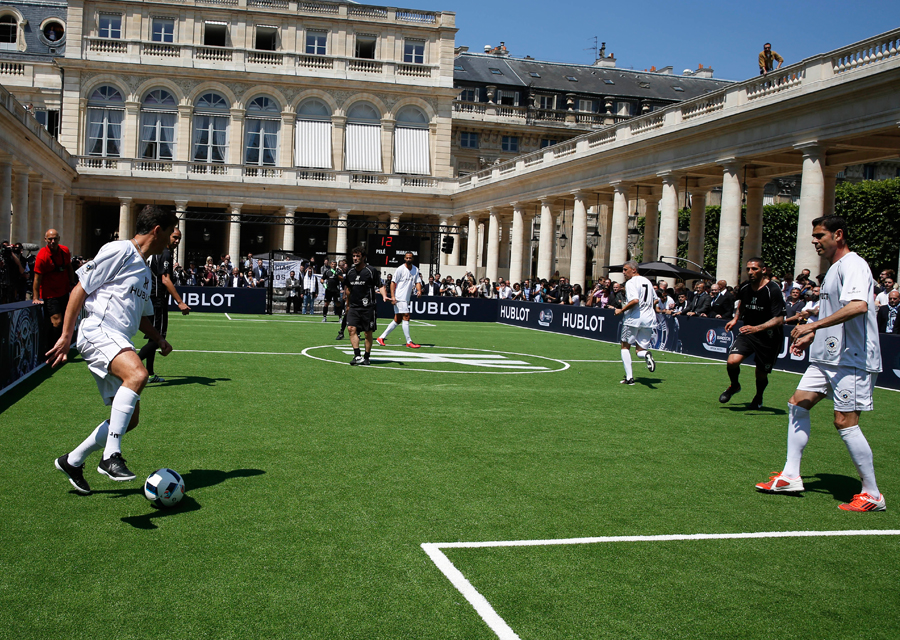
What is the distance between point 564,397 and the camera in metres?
12.2

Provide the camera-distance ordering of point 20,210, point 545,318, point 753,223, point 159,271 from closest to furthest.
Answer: point 159,271
point 545,318
point 753,223
point 20,210

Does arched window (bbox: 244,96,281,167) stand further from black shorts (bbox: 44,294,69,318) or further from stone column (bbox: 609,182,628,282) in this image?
black shorts (bbox: 44,294,69,318)

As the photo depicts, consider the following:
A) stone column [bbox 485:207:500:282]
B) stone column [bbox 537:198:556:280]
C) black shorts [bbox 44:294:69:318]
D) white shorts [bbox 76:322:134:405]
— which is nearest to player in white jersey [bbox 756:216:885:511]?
white shorts [bbox 76:322:134:405]

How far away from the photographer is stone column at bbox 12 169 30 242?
37.8 m

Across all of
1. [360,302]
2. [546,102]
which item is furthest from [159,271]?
[546,102]

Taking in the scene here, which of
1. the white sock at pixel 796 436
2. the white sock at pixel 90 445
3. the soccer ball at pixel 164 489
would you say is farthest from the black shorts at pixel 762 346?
the white sock at pixel 90 445

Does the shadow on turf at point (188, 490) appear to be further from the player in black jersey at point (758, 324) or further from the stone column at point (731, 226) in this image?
the stone column at point (731, 226)

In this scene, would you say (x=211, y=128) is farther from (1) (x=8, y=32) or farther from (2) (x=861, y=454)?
(2) (x=861, y=454)

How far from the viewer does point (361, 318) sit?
15344mm

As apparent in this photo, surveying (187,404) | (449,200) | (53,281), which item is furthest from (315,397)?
(449,200)

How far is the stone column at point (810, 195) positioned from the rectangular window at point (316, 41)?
129 feet

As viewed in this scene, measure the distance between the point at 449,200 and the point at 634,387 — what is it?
43432 millimetres

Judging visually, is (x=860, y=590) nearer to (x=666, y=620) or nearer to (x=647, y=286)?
(x=666, y=620)

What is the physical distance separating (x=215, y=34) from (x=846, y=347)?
55.9 m
